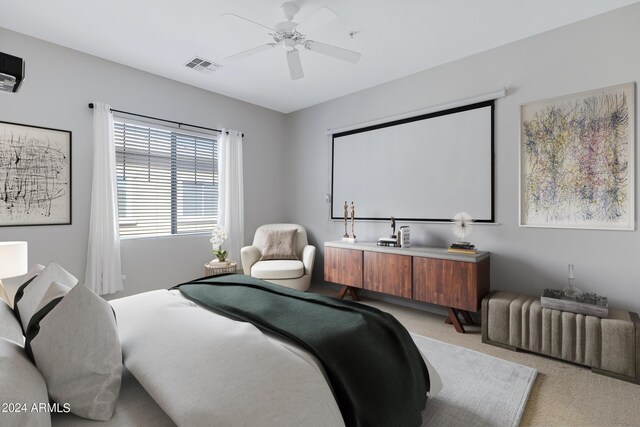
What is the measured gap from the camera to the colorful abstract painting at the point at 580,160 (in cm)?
242

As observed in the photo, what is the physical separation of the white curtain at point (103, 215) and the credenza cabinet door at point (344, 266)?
2321 mm

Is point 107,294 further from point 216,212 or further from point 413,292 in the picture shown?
point 413,292

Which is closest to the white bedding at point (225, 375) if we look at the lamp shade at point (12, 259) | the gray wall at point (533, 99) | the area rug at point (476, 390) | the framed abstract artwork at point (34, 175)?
the area rug at point (476, 390)

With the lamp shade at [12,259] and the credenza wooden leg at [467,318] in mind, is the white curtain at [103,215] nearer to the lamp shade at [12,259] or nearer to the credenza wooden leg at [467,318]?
the lamp shade at [12,259]

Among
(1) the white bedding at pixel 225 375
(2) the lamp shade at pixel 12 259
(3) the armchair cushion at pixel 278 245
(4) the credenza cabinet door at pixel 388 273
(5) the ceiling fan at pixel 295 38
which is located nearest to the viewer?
(1) the white bedding at pixel 225 375

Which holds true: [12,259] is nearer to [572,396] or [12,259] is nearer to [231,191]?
[231,191]

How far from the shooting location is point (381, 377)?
4.33 ft

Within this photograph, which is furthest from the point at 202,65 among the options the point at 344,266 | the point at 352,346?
Result: the point at 352,346

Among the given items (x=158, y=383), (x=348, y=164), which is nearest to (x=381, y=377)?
(x=158, y=383)

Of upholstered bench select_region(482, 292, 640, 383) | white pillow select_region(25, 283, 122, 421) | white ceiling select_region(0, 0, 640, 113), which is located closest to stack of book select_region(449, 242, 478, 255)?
upholstered bench select_region(482, 292, 640, 383)

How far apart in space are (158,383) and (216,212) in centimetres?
348

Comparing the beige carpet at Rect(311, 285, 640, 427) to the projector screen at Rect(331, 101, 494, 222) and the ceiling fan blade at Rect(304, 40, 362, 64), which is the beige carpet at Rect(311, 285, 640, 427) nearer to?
the projector screen at Rect(331, 101, 494, 222)

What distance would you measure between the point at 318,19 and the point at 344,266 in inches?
100

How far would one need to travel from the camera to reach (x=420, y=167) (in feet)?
11.6
